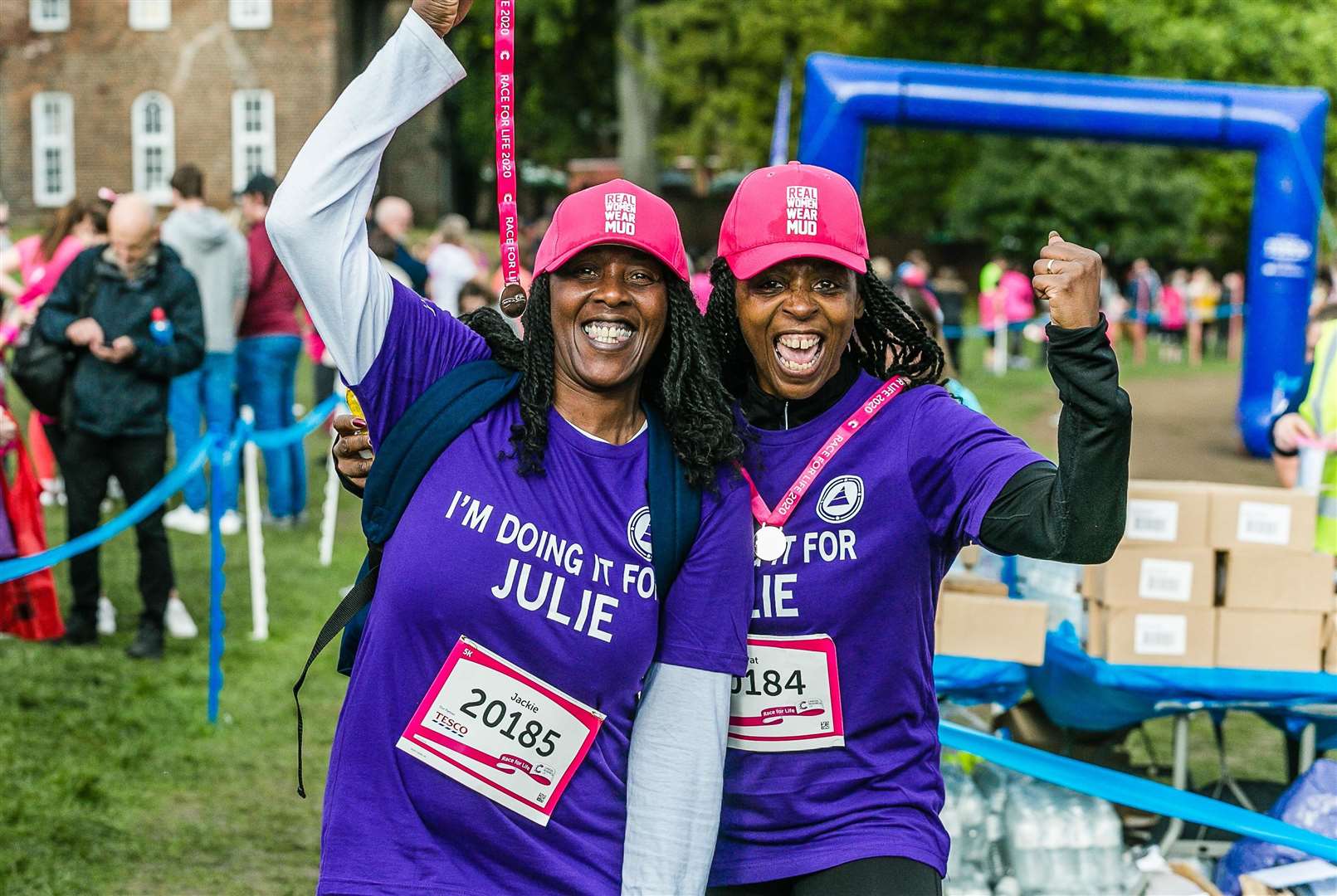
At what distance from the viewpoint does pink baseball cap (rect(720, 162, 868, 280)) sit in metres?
2.81

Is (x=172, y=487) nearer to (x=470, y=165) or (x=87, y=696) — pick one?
(x=87, y=696)

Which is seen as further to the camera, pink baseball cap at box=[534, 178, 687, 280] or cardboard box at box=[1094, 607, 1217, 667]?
cardboard box at box=[1094, 607, 1217, 667]

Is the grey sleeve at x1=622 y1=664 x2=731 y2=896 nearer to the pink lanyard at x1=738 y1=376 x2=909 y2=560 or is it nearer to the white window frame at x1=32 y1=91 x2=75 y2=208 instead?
the pink lanyard at x1=738 y1=376 x2=909 y2=560

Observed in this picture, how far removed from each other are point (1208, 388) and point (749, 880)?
75.7 ft

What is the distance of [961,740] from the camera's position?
403 centimetres

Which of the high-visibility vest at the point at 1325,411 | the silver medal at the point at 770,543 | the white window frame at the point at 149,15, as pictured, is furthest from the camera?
the white window frame at the point at 149,15

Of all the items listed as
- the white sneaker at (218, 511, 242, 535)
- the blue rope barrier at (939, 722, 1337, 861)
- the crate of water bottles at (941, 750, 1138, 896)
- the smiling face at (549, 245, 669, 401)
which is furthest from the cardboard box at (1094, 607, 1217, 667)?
the white sneaker at (218, 511, 242, 535)

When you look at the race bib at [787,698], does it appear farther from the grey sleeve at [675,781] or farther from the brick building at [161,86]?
the brick building at [161,86]

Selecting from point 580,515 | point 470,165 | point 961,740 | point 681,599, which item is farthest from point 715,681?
point 470,165

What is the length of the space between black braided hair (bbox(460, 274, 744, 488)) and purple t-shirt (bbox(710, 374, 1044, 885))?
0.45 feet

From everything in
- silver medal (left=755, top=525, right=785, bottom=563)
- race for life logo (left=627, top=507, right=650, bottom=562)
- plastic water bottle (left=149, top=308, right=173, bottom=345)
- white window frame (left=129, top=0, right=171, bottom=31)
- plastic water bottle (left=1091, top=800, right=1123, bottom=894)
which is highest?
white window frame (left=129, top=0, right=171, bottom=31)

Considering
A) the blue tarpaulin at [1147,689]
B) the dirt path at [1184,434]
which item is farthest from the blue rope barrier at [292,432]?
the dirt path at [1184,434]

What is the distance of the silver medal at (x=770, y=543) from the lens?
2686 mm

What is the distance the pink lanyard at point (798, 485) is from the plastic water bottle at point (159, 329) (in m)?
4.81
